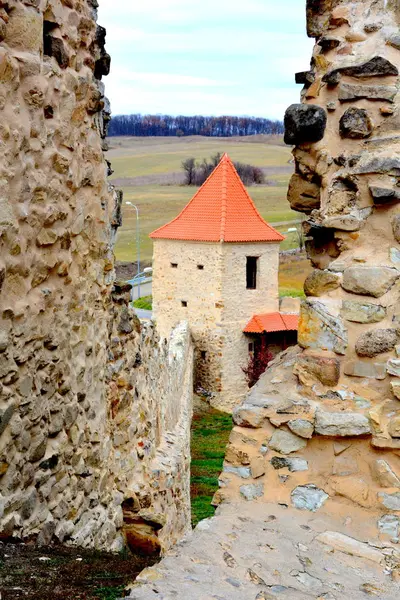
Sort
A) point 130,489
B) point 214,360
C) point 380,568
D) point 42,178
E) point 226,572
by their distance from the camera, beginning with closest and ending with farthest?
point 226,572, point 380,568, point 42,178, point 130,489, point 214,360

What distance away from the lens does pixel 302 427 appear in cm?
388

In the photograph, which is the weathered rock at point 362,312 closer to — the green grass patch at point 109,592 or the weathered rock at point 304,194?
the weathered rock at point 304,194

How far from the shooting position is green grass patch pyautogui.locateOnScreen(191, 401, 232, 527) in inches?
520

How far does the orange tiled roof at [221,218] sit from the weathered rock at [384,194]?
19.7m

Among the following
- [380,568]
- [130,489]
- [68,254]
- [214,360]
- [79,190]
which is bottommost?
[214,360]

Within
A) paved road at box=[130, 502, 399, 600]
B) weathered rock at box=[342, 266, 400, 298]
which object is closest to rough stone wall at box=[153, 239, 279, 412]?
weathered rock at box=[342, 266, 400, 298]

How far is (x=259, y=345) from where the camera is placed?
25.0 metres

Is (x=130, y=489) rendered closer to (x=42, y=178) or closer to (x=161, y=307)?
(x=42, y=178)

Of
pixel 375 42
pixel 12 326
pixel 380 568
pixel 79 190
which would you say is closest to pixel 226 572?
pixel 380 568

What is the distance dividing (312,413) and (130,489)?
247 centimetres

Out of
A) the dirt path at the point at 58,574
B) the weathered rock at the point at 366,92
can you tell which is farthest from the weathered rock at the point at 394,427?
the weathered rock at the point at 366,92

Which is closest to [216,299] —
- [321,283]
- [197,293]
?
[197,293]

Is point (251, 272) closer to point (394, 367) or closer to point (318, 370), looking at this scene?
point (318, 370)

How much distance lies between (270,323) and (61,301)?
2051 centimetres
